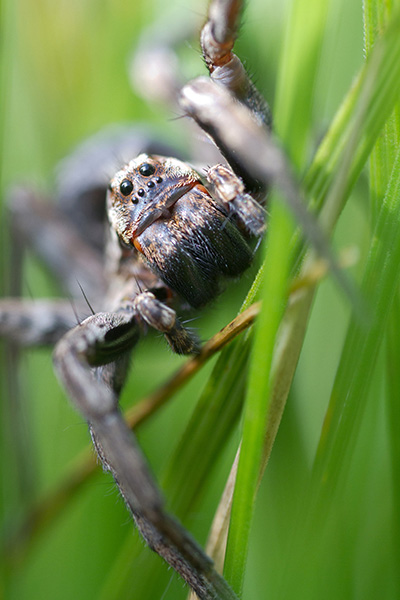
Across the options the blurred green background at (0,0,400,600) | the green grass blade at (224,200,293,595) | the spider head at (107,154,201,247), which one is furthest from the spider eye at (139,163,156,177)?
the green grass blade at (224,200,293,595)

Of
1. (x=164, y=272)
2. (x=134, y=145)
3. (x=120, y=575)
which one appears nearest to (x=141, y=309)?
(x=164, y=272)

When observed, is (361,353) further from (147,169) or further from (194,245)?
(147,169)

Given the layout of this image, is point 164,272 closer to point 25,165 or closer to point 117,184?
point 117,184

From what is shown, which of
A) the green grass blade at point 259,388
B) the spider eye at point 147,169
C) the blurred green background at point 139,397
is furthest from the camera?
the spider eye at point 147,169

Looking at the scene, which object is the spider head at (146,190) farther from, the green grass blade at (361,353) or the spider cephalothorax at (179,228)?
the green grass blade at (361,353)

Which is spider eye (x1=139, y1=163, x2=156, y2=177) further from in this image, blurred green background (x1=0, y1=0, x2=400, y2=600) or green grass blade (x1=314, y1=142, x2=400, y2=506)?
green grass blade (x1=314, y1=142, x2=400, y2=506)

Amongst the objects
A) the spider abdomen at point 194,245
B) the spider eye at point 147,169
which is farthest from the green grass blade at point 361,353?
the spider eye at point 147,169
